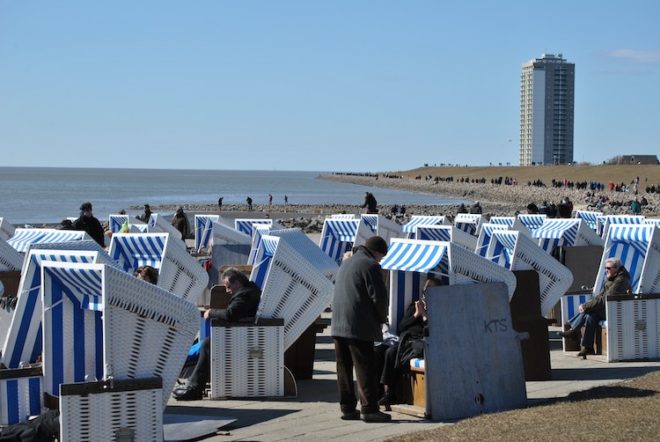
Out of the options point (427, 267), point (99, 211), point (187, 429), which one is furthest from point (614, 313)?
point (99, 211)

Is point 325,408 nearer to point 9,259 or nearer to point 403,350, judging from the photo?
point 403,350

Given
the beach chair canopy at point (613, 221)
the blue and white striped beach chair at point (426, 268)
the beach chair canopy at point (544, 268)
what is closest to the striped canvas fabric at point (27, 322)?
the blue and white striped beach chair at point (426, 268)

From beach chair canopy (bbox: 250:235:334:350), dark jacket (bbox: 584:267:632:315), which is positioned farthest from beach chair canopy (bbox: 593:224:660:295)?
beach chair canopy (bbox: 250:235:334:350)

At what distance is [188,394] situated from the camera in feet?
31.9

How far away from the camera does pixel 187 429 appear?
8.22 m

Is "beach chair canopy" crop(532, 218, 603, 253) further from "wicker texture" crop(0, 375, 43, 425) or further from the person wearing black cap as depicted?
"wicker texture" crop(0, 375, 43, 425)

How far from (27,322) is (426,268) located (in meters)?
3.13

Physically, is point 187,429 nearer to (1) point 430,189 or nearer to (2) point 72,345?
(2) point 72,345

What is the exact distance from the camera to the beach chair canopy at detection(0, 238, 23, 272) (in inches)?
488

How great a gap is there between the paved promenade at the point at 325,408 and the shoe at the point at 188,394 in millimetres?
92

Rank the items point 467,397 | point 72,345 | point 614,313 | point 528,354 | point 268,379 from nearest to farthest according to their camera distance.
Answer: point 72,345
point 467,397
point 268,379
point 528,354
point 614,313

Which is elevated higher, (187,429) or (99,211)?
(99,211)

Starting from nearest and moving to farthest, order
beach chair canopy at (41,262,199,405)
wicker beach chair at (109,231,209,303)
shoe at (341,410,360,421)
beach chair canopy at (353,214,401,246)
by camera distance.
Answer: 1. beach chair canopy at (41,262,199,405)
2. shoe at (341,410,360,421)
3. wicker beach chair at (109,231,209,303)
4. beach chair canopy at (353,214,401,246)

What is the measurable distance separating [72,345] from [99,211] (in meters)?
67.9
